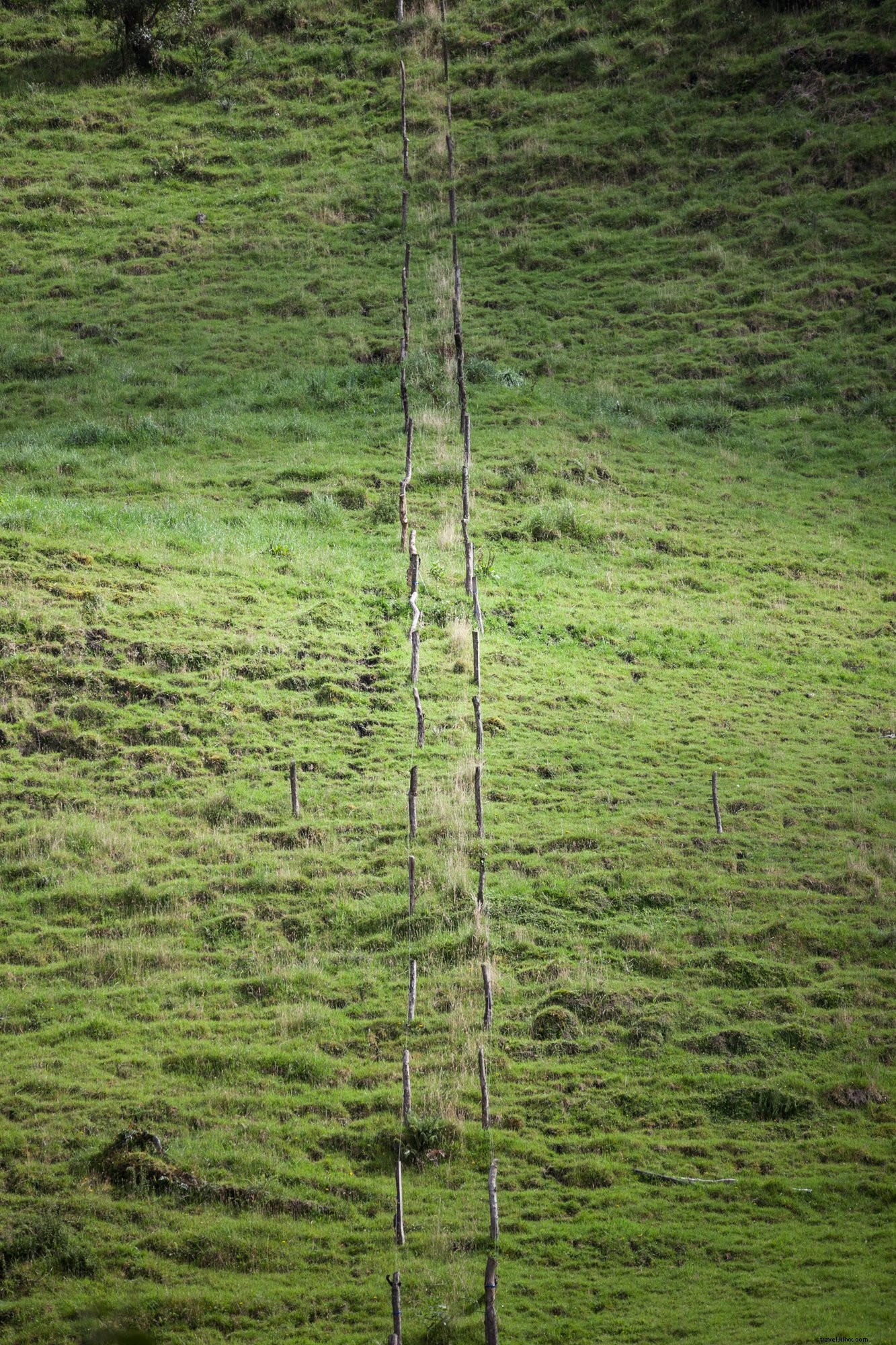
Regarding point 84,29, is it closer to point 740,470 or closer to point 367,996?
point 740,470

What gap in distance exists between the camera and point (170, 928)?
533 inches

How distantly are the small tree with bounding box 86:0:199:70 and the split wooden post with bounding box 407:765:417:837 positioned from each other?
4219cm

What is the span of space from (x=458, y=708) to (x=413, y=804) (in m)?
3.98

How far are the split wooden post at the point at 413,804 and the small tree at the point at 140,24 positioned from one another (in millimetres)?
42187

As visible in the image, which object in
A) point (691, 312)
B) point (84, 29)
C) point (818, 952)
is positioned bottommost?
point (818, 952)

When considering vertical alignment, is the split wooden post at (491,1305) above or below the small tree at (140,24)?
below

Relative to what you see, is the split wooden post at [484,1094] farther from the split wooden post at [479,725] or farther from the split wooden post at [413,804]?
the split wooden post at [479,725]

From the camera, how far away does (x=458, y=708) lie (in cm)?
1844

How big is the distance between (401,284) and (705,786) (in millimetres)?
23893

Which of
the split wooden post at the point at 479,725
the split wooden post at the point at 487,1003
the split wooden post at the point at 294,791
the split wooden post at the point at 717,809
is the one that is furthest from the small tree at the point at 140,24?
the split wooden post at the point at 487,1003

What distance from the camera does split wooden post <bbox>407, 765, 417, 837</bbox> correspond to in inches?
580

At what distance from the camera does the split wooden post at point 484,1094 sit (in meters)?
10.7

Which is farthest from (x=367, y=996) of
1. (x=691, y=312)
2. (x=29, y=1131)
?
(x=691, y=312)

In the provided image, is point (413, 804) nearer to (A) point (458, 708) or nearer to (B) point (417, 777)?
(B) point (417, 777)
